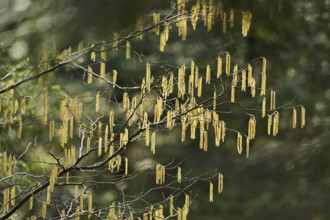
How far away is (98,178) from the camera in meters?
8.19

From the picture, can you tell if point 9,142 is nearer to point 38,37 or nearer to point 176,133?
point 38,37

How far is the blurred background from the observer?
791 centimetres

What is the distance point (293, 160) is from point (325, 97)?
952 millimetres

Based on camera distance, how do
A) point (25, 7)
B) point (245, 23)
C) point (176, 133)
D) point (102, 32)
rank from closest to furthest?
1. point (245, 23)
2. point (25, 7)
3. point (102, 32)
4. point (176, 133)

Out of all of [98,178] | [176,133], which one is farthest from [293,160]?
[98,178]

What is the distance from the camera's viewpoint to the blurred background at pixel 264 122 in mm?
7910

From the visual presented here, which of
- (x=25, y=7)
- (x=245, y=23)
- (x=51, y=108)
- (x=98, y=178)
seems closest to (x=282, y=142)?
(x=98, y=178)

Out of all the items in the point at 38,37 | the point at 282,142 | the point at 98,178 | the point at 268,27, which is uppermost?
the point at 268,27

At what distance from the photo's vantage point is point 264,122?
8023 mm

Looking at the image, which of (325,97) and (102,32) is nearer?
(102,32)

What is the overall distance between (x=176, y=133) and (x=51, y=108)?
177 centimetres

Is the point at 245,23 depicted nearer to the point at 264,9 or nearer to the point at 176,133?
the point at 264,9

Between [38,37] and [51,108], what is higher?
[38,37]

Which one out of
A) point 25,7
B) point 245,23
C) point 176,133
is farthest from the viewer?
point 176,133
